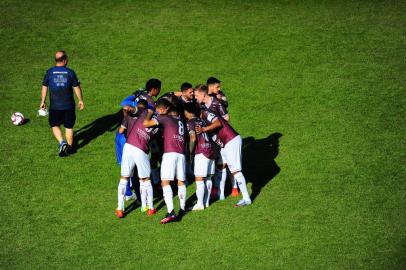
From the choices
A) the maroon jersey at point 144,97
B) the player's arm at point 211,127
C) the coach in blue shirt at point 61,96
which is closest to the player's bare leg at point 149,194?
the player's arm at point 211,127

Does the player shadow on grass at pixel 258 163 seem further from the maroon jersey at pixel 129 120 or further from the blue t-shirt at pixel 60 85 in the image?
the blue t-shirt at pixel 60 85

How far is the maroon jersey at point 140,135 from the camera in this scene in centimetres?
1402

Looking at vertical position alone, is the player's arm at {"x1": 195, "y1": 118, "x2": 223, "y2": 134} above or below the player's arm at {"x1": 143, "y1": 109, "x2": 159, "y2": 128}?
below

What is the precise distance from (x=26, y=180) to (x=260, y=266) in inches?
265

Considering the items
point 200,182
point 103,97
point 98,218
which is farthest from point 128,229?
point 103,97

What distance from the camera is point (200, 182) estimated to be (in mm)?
14375

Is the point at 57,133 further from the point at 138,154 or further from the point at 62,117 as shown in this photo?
the point at 138,154

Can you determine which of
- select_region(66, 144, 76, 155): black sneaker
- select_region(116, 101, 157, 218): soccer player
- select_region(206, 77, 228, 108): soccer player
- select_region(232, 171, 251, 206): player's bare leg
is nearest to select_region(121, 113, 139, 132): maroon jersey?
select_region(116, 101, 157, 218): soccer player

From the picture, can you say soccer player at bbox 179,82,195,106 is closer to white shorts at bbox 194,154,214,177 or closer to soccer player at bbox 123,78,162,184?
soccer player at bbox 123,78,162,184

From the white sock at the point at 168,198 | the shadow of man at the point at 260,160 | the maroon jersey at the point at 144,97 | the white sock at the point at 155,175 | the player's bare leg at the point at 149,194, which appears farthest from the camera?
the shadow of man at the point at 260,160

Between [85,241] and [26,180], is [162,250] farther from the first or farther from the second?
[26,180]

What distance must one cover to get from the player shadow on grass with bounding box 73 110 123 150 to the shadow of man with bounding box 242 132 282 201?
13.0ft

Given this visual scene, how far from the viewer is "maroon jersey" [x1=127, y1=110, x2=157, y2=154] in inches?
552

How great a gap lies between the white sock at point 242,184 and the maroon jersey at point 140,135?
215 cm
